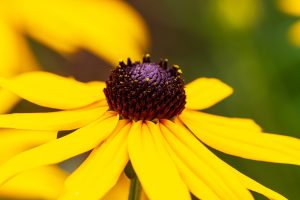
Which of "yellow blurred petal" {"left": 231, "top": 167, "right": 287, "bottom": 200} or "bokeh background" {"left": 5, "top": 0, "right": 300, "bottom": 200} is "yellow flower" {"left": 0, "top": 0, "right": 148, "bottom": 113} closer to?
"bokeh background" {"left": 5, "top": 0, "right": 300, "bottom": 200}

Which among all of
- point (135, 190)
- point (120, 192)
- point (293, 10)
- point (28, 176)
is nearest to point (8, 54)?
point (28, 176)

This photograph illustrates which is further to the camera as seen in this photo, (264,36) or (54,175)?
(264,36)

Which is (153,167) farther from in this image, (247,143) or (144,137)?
(247,143)

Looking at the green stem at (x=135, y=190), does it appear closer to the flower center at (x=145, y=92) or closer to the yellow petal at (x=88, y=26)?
the flower center at (x=145, y=92)

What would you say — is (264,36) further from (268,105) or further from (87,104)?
(87,104)

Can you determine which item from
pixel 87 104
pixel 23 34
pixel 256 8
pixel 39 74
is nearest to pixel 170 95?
pixel 87 104
